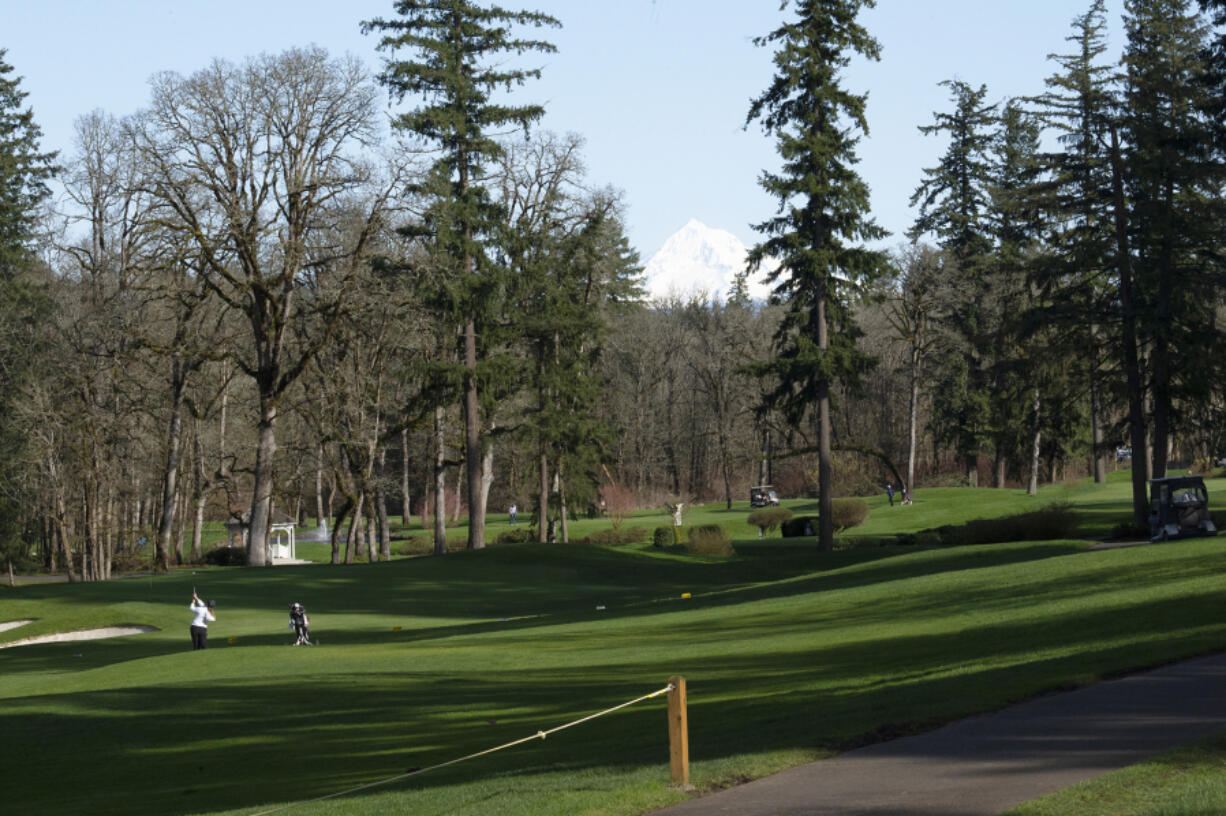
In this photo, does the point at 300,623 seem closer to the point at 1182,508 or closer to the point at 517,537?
the point at 1182,508

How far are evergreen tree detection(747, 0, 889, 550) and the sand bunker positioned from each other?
2232cm

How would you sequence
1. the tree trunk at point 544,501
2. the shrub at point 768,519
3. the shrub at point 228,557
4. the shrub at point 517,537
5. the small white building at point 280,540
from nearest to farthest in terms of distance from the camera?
the tree trunk at point 544,501 < the shrub at point 228,557 < the shrub at point 768,519 < the shrub at point 517,537 < the small white building at point 280,540

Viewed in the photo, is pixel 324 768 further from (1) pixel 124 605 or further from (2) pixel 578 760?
(1) pixel 124 605

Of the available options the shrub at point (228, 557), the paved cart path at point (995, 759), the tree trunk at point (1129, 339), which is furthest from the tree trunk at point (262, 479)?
the paved cart path at point (995, 759)

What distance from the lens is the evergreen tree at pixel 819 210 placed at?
4131 cm

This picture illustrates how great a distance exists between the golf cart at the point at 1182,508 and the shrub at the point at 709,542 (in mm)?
21015

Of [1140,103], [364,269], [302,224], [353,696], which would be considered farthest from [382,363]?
[353,696]

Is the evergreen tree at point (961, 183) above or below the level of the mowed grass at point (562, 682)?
above

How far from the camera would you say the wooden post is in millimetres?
9234

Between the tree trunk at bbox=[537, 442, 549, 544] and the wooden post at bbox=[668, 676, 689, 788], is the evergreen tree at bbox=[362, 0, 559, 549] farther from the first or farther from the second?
the wooden post at bbox=[668, 676, 689, 788]

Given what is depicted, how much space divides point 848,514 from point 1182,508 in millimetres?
23760

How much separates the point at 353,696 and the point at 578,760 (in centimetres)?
739

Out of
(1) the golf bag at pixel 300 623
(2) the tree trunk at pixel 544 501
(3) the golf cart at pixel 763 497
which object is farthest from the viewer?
(3) the golf cart at pixel 763 497

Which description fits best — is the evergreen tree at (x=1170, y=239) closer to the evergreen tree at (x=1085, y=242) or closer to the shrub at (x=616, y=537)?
the evergreen tree at (x=1085, y=242)
